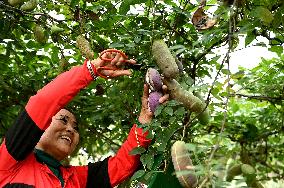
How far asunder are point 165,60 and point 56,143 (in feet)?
2.92

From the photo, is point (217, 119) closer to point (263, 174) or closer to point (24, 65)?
point (263, 174)

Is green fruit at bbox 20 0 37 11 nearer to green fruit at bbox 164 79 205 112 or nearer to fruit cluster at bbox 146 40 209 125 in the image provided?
fruit cluster at bbox 146 40 209 125

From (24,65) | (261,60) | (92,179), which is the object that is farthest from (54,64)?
(261,60)

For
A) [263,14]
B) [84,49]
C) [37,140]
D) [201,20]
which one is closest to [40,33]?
[84,49]

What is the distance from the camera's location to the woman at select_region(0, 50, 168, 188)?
194 cm

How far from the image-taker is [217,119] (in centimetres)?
304

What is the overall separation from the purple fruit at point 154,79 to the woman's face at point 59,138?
758 mm

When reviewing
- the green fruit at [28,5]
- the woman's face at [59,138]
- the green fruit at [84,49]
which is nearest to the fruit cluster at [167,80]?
the green fruit at [84,49]

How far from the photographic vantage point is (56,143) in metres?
2.29

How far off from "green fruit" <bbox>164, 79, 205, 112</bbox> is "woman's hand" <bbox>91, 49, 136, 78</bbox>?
0.74 ft

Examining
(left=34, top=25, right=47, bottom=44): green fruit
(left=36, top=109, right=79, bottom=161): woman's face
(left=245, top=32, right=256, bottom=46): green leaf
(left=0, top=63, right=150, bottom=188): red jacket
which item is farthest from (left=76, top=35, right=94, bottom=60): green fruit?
(left=245, top=32, right=256, bottom=46): green leaf

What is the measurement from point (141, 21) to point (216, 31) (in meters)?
0.56

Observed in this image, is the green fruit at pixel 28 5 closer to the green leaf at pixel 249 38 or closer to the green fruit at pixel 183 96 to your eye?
the green fruit at pixel 183 96

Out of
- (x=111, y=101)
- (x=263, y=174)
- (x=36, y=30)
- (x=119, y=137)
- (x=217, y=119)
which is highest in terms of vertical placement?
(x=36, y=30)
